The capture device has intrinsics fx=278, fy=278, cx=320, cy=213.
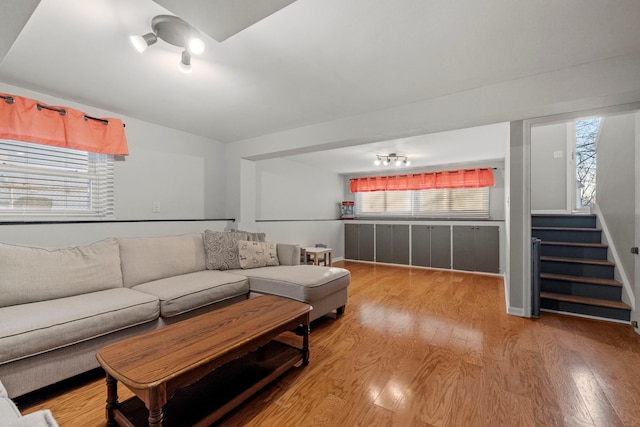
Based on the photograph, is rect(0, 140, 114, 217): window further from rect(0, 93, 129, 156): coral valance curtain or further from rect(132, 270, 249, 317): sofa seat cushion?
rect(132, 270, 249, 317): sofa seat cushion

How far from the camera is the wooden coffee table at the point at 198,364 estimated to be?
1151 mm

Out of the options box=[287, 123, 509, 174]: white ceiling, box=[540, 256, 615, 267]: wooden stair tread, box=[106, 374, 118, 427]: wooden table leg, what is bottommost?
box=[106, 374, 118, 427]: wooden table leg

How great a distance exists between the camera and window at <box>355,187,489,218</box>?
5.32 metres

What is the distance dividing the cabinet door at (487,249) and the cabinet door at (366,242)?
1.95m

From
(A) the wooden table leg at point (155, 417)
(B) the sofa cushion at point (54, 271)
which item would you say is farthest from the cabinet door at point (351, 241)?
(A) the wooden table leg at point (155, 417)

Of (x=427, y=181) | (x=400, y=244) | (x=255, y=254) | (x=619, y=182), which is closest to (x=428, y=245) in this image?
(x=400, y=244)

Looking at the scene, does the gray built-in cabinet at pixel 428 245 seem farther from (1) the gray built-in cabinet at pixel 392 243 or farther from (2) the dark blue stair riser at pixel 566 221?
(2) the dark blue stair riser at pixel 566 221

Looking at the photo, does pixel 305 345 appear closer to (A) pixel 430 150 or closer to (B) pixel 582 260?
(B) pixel 582 260

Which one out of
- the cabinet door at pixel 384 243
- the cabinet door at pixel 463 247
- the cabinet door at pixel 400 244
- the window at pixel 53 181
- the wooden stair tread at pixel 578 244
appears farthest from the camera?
the cabinet door at pixel 384 243

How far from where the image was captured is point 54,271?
1.99 m

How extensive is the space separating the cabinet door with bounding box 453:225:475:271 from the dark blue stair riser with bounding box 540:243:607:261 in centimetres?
135

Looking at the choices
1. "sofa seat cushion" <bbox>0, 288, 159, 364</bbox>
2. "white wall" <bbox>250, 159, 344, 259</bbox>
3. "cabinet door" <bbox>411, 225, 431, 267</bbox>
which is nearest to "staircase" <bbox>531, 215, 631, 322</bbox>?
"cabinet door" <bbox>411, 225, 431, 267</bbox>

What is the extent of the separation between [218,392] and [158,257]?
156cm

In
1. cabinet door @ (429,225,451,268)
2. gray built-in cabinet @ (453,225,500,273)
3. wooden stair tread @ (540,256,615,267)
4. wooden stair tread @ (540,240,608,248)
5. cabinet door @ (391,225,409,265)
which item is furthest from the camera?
cabinet door @ (391,225,409,265)
